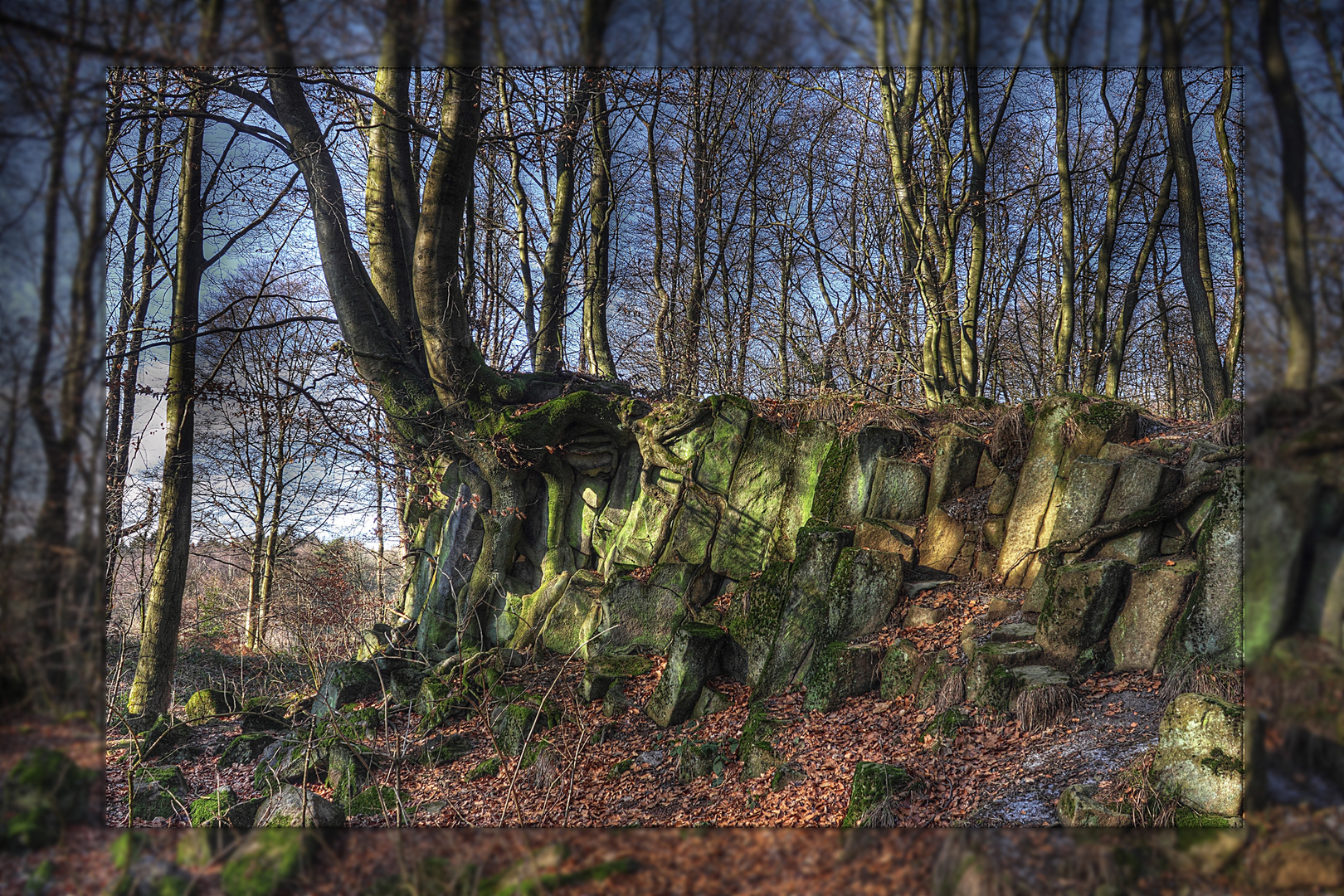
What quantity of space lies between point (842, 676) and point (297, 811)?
3528 mm

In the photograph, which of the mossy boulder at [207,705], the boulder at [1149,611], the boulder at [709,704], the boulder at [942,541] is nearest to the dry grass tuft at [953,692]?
the boulder at [1149,611]

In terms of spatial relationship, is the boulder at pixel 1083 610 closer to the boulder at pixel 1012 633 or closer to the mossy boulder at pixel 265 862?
the boulder at pixel 1012 633

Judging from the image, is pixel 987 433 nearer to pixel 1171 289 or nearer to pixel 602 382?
pixel 602 382

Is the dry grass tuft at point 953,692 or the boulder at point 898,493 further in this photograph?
the boulder at point 898,493

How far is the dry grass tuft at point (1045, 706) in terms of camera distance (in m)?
3.79

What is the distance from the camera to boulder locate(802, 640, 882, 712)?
4.71 metres

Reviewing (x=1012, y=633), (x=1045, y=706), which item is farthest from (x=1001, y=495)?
(x=1045, y=706)

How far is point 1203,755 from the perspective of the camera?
2.84 metres

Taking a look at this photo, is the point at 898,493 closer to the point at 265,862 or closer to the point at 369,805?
the point at 369,805

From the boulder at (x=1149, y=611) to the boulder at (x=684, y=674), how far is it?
9.22ft

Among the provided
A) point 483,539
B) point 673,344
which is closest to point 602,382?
point 673,344

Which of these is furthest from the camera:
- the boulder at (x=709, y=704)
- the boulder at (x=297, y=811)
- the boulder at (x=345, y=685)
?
the boulder at (x=345, y=685)
